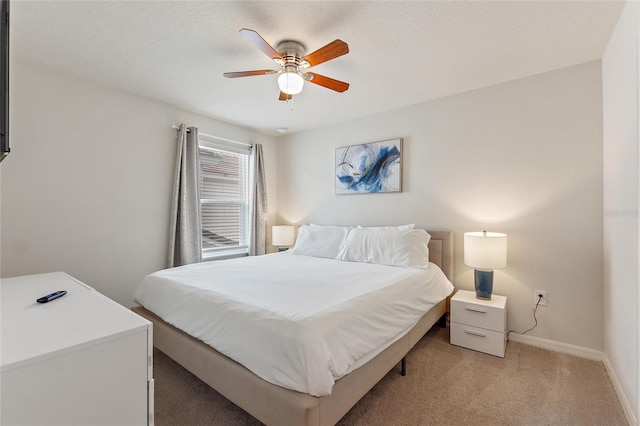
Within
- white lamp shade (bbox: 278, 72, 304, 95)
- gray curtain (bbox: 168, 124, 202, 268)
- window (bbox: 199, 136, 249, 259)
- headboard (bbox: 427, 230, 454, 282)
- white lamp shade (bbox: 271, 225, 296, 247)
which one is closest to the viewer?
white lamp shade (bbox: 278, 72, 304, 95)

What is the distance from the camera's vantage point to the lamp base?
248 cm

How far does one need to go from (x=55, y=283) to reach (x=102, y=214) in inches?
50.9

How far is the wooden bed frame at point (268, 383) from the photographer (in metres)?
1.22

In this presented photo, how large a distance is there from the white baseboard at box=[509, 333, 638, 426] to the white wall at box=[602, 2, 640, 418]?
0.16 feet

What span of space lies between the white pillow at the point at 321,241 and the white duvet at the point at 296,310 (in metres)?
0.60

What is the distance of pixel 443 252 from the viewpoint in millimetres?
2867

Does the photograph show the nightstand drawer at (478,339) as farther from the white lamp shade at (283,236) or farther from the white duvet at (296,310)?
the white lamp shade at (283,236)

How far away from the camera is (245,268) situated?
2.52 meters

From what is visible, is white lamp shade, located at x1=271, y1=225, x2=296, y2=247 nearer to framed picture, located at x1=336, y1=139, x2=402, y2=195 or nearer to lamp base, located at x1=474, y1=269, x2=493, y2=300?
framed picture, located at x1=336, y1=139, x2=402, y2=195

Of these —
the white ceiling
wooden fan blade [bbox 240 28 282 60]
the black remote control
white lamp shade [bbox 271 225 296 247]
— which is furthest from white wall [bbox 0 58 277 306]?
wooden fan blade [bbox 240 28 282 60]

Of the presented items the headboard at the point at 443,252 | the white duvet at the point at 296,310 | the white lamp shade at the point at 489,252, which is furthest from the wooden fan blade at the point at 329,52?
the headboard at the point at 443,252

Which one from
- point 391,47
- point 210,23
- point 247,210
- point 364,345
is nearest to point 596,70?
point 391,47

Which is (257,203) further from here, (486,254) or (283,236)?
(486,254)

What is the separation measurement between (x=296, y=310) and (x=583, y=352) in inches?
98.8
